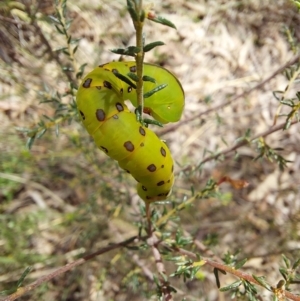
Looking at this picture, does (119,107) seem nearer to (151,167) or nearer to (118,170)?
(151,167)

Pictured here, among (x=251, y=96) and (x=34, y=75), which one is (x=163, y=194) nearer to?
(x=34, y=75)

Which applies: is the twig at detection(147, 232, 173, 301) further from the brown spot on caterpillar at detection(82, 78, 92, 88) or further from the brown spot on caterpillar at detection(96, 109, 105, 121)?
the brown spot on caterpillar at detection(82, 78, 92, 88)

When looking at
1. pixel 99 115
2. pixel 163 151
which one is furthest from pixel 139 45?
pixel 163 151

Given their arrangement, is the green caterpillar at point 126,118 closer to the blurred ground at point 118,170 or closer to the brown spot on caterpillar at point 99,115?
the brown spot on caterpillar at point 99,115

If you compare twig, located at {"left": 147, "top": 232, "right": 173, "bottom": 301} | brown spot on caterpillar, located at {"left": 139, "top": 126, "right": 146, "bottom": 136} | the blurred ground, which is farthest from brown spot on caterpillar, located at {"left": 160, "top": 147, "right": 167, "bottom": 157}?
the blurred ground

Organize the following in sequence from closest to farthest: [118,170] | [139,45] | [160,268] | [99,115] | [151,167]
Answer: [139,45] < [99,115] < [151,167] < [160,268] < [118,170]

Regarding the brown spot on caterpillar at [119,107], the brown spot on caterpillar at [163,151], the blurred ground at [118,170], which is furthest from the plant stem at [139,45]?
the blurred ground at [118,170]
